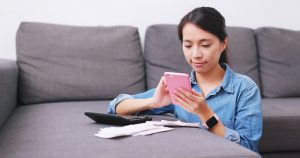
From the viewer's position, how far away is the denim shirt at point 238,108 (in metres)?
1.25

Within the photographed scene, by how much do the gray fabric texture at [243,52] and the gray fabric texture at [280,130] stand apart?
49 centimetres

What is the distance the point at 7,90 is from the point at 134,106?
532 mm

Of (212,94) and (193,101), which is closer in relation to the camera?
(193,101)

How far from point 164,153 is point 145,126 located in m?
0.22

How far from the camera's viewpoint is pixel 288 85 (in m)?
2.20

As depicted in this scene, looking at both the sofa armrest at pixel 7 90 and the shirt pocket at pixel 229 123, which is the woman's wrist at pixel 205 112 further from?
the sofa armrest at pixel 7 90

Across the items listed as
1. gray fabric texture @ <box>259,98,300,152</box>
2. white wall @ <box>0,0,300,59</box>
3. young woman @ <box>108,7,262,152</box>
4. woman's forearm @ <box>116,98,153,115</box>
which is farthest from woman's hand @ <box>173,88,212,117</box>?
white wall @ <box>0,0,300,59</box>

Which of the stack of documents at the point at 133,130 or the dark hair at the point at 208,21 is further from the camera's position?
the dark hair at the point at 208,21

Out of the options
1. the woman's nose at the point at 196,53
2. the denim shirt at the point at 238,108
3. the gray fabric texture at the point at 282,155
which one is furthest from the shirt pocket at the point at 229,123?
the gray fabric texture at the point at 282,155

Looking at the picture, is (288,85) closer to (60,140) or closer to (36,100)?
(36,100)

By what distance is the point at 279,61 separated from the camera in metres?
2.25

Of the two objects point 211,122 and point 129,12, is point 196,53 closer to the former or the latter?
point 211,122

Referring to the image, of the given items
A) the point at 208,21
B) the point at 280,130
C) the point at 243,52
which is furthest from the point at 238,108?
the point at 243,52

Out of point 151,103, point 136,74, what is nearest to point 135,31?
point 136,74
